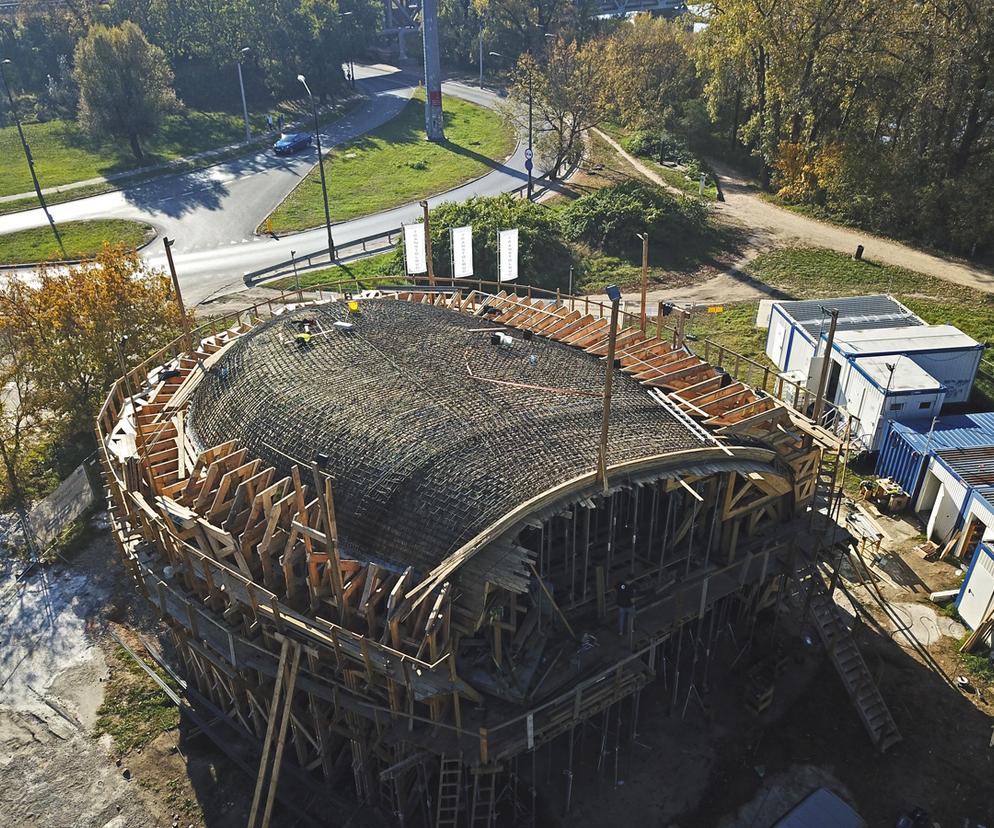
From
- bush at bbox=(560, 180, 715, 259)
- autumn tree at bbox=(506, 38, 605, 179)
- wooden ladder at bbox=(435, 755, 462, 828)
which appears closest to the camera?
wooden ladder at bbox=(435, 755, 462, 828)

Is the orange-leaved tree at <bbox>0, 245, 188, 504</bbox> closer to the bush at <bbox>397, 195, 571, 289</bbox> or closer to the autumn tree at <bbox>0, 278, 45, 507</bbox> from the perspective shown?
the autumn tree at <bbox>0, 278, 45, 507</bbox>

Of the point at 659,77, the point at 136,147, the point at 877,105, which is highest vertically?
the point at 877,105

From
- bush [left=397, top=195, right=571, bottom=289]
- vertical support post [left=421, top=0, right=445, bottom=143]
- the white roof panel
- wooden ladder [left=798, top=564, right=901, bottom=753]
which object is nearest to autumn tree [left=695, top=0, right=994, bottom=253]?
the white roof panel

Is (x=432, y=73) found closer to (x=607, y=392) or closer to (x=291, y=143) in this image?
(x=291, y=143)

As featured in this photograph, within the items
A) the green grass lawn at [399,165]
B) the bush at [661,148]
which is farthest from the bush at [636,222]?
the bush at [661,148]

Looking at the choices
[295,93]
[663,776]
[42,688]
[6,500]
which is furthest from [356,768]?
[295,93]

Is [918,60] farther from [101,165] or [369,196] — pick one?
[101,165]

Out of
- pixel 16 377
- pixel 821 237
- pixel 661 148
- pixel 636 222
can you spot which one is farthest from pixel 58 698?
pixel 661 148
